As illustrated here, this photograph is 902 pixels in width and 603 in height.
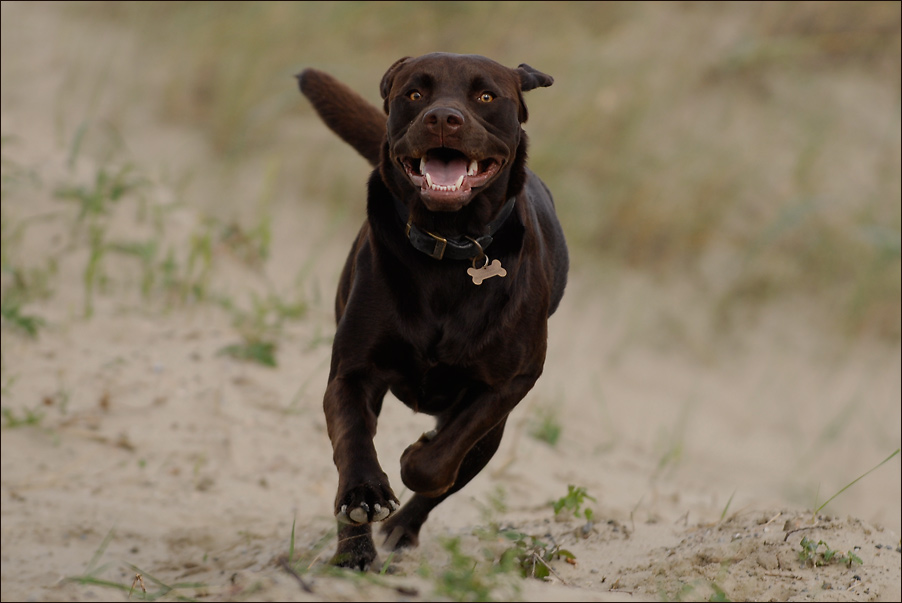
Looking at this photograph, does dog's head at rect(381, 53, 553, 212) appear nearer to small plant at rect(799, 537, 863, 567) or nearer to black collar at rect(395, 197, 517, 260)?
black collar at rect(395, 197, 517, 260)

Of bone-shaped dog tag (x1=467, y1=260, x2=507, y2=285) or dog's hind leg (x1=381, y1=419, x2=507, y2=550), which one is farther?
dog's hind leg (x1=381, y1=419, x2=507, y2=550)

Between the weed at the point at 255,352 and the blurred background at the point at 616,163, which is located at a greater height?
the blurred background at the point at 616,163

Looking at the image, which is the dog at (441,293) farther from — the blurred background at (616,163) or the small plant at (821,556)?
the blurred background at (616,163)

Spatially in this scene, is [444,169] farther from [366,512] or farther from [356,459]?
[366,512]

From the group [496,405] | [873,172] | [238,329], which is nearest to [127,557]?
[496,405]

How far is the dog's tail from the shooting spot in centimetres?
373

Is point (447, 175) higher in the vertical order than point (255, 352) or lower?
lower

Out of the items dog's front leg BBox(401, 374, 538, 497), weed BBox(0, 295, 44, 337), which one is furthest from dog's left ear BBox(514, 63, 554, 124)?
weed BBox(0, 295, 44, 337)

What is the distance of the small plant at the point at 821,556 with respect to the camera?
3.12 m

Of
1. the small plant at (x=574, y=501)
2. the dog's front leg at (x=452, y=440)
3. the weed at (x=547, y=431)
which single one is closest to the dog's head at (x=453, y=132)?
the dog's front leg at (x=452, y=440)

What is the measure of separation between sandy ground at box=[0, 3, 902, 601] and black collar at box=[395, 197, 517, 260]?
81 centimetres

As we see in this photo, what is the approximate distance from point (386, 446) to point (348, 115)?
1890 millimetres

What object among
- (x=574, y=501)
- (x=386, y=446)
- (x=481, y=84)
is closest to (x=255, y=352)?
(x=386, y=446)

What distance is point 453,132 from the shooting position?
8.61ft
